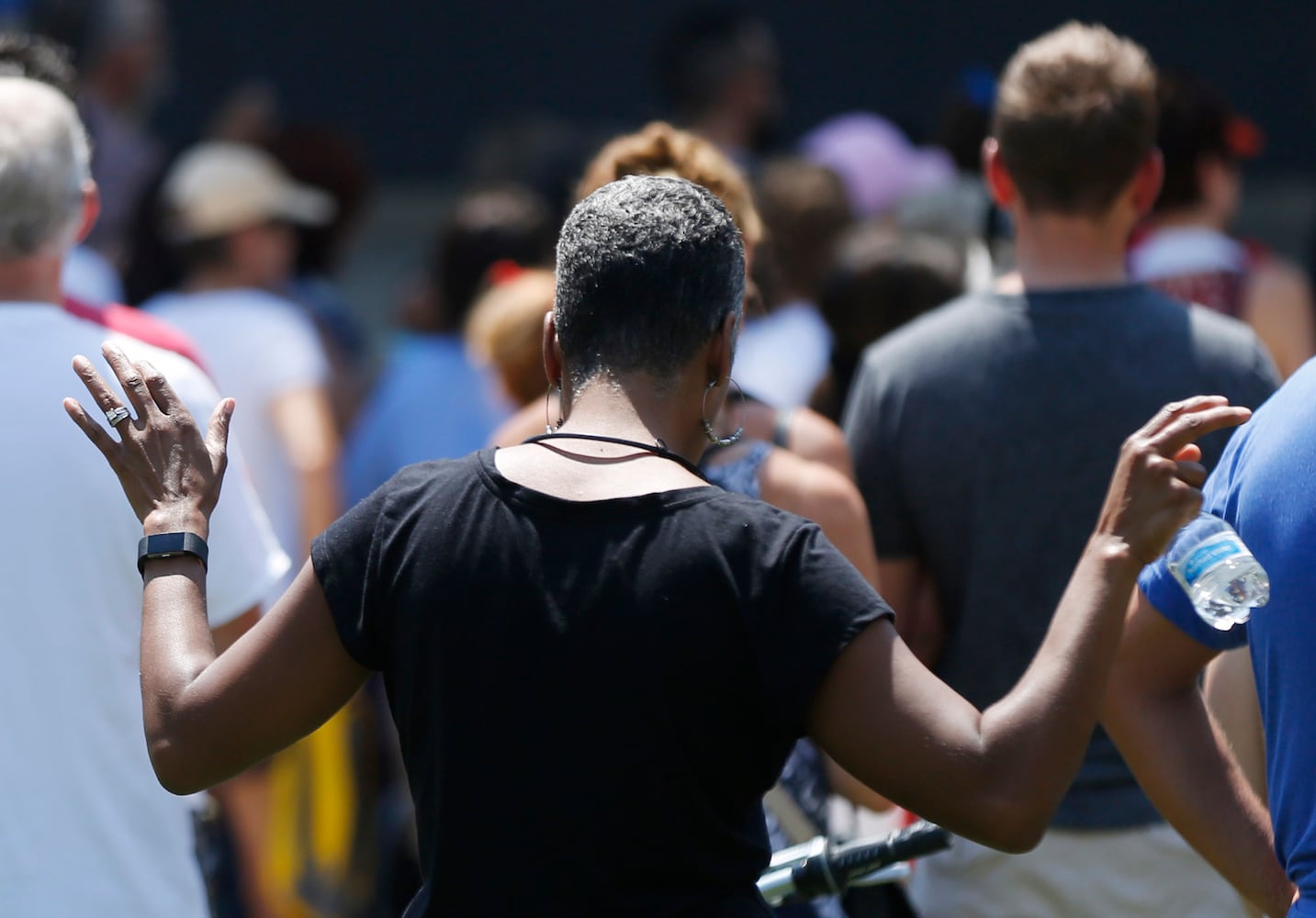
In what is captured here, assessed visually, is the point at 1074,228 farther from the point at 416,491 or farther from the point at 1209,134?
the point at 416,491

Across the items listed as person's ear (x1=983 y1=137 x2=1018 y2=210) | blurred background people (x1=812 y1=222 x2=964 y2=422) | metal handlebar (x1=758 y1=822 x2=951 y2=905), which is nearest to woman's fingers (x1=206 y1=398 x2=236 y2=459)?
metal handlebar (x1=758 y1=822 x2=951 y2=905)

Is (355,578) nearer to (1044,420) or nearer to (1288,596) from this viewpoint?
(1288,596)

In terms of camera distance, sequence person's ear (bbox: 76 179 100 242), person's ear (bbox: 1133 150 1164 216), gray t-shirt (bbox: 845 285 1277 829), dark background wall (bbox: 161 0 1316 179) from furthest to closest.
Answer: dark background wall (bbox: 161 0 1316 179), person's ear (bbox: 1133 150 1164 216), gray t-shirt (bbox: 845 285 1277 829), person's ear (bbox: 76 179 100 242)

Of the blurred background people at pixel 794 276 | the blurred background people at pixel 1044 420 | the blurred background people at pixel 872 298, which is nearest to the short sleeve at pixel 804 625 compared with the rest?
the blurred background people at pixel 1044 420

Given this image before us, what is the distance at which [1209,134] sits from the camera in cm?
379

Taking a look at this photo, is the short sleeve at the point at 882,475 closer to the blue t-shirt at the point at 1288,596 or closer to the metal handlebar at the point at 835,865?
the metal handlebar at the point at 835,865

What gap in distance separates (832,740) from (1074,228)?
138cm

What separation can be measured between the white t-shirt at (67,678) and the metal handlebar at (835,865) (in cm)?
82

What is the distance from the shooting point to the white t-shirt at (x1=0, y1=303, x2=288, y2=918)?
2410 mm

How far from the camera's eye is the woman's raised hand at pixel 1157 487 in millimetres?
1820

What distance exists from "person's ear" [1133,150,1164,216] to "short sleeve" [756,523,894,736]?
1401mm

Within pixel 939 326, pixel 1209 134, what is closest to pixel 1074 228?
pixel 939 326

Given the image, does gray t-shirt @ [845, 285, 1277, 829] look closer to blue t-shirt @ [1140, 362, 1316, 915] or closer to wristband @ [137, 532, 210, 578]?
blue t-shirt @ [1140, 362, 1316, 915]

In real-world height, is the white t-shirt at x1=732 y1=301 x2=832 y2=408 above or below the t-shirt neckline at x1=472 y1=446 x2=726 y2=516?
below
